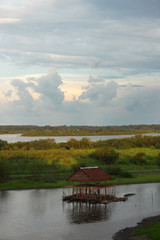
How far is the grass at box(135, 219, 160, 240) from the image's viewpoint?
2802 cm

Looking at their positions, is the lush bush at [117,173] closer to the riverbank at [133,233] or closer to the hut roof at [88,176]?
the hut roof at [88,176]

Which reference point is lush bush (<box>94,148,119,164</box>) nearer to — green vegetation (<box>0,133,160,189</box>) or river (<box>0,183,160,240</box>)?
green vegetation (<box>0,133,160,189</box>)

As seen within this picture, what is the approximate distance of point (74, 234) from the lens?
29.8 meters

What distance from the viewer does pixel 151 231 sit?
29.8m

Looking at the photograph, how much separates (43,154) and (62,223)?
48.6 meters

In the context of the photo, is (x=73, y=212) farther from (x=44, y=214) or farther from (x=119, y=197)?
(x=119, y=197)

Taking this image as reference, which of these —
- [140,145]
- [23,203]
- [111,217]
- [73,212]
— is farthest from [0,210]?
[140,145]

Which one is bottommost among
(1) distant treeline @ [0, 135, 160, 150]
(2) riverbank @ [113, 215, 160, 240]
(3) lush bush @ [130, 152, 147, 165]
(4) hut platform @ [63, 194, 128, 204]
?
(2) riverbank @ [113, 215, 160, 240]

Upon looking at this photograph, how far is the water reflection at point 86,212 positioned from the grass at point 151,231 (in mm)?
5357

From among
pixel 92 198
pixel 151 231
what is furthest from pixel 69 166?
pixel 151 231

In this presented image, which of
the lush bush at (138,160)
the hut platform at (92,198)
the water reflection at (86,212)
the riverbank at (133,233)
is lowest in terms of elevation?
the riverbank at (133,233)

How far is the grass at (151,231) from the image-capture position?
28019mm

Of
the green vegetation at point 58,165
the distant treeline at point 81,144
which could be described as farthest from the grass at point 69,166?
the distant treeline at point 81,144

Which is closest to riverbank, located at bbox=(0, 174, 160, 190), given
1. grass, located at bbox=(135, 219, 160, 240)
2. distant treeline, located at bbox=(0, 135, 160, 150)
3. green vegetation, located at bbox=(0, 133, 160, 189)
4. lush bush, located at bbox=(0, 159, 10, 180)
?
green vegetation, located at bbox=(0, 133, 160, 189)
